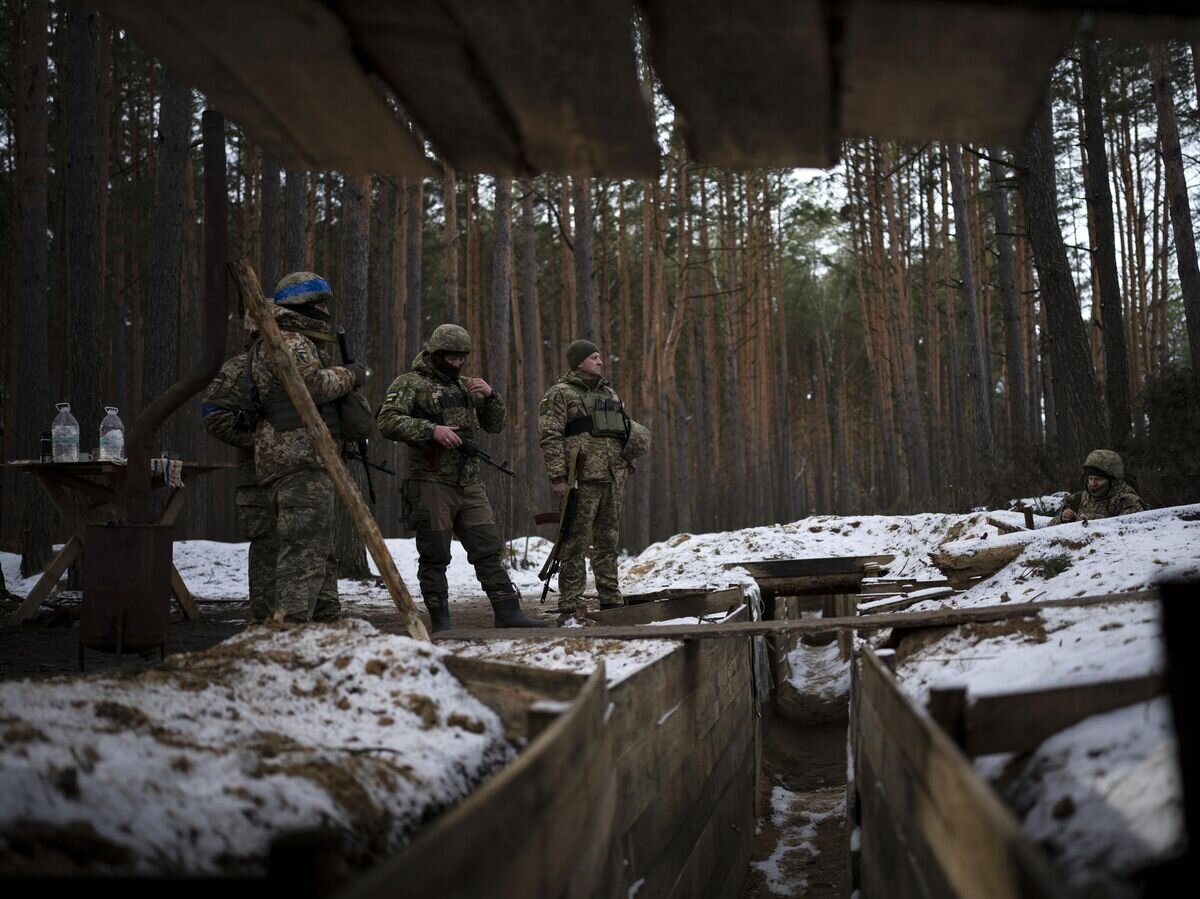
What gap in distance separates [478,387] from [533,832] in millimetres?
4862

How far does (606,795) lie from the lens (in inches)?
114

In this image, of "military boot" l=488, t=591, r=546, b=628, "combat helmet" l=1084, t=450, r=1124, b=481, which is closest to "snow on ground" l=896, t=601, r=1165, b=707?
"military boot" l=488, t=591, r=546, b=628

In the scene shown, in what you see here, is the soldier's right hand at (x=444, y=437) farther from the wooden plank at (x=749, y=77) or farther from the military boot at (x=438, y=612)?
the wooden plank at (x=749, y=77)

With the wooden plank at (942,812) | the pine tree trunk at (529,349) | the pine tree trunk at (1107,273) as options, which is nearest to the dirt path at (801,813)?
the wooden plank at (942,812)

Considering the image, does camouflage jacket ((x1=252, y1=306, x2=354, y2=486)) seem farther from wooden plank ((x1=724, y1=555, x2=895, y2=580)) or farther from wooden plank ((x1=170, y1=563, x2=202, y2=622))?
wooden plank ((x1=724, y1=555, x2=895, y2=580))

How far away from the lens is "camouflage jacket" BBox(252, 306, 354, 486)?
5312mm

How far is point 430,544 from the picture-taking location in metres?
6.34

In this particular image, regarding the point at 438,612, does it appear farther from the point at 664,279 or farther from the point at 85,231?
the point at 664,279

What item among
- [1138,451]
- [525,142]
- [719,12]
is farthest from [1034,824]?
[1138,451]

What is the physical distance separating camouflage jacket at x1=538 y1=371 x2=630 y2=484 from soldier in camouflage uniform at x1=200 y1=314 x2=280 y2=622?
84.9 inches

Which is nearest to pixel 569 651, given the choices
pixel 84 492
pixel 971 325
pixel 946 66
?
pixel 946 66

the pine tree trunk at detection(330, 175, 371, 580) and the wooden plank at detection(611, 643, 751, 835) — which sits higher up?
the pine tree trunk at detection(330, 175, 371, 580)

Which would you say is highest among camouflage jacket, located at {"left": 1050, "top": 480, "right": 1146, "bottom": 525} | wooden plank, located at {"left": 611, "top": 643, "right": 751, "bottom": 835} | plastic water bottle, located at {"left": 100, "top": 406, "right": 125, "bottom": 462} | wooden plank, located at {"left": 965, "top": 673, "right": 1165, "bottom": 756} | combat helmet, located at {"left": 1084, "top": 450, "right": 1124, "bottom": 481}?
plastic water bottle, located at {"left": 100, "top": 406, "right": 125, "bottom": 462}

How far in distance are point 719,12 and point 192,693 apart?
243 centimetres
